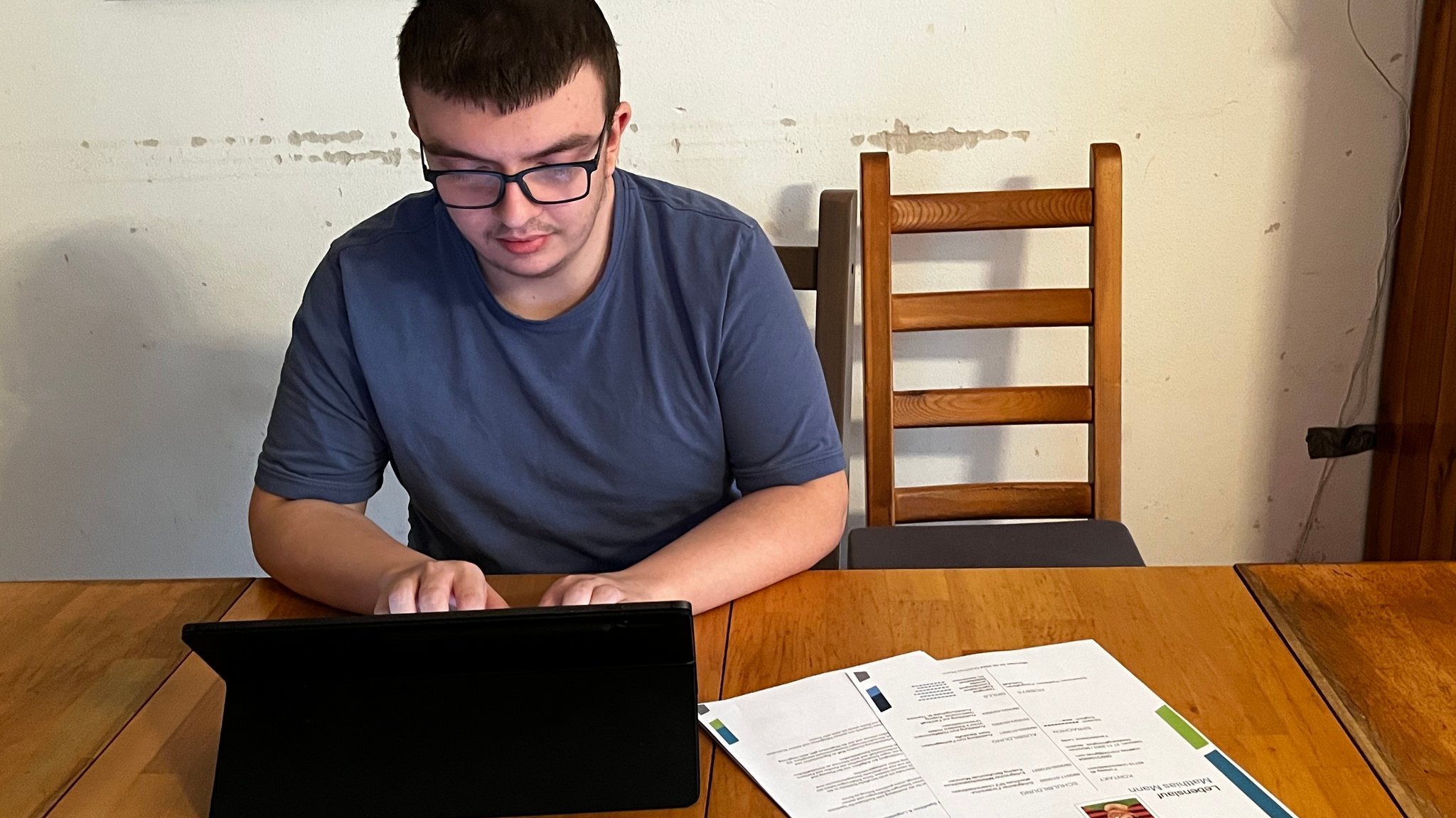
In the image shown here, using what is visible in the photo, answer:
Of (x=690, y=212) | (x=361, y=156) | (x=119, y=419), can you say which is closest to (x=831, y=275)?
(x=690, y=212)

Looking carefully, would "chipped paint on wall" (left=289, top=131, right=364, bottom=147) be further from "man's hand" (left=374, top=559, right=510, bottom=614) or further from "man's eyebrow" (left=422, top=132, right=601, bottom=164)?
"man's hand" (left=374, top=559, right=510, bottom=614)

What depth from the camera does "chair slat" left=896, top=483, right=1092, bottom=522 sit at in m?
1.84

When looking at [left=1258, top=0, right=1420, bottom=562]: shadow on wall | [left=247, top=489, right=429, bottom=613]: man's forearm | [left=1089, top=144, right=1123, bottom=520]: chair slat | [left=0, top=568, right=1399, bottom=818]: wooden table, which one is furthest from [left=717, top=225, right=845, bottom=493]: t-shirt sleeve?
[left=1258, top=0, right=1420, bottom=562]: shadow on wall

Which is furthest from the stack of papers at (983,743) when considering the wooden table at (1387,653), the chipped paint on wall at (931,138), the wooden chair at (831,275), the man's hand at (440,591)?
the chipped paint on wall at (931,138)

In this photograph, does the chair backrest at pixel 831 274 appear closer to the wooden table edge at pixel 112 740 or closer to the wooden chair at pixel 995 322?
the wooden chair at pixel 995 322

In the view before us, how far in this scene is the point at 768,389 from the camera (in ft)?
4.33

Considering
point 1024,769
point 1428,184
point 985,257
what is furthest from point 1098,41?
point 1024,769

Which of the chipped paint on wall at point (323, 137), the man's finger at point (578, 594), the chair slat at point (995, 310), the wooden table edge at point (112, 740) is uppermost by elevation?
the chipped paint on wall at point (323, 137)

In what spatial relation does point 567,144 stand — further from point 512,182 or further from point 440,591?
point 440,591

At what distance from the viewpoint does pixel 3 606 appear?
3.94 feet

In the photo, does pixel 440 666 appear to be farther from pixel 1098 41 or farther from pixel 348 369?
pixel 1098 41

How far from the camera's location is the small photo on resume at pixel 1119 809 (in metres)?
0.84

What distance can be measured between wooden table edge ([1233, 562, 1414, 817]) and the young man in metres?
0.40

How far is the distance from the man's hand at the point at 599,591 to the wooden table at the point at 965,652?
6 centimetres
